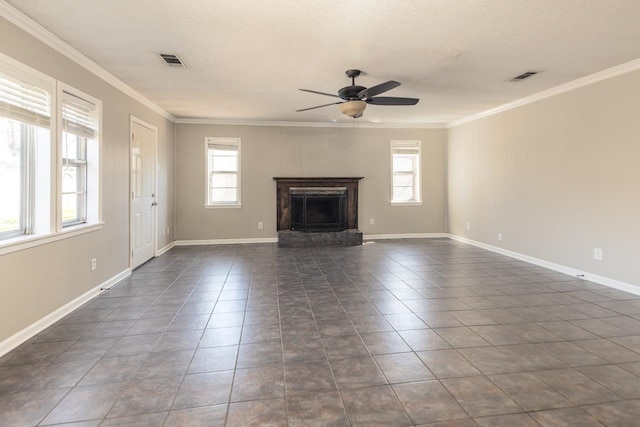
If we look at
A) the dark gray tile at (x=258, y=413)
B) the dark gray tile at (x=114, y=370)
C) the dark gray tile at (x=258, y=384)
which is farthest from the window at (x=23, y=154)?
the dark gray tile at (x=258, y=413)

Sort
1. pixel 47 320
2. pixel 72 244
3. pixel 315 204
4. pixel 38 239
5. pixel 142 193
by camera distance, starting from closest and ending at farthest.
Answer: pixel 38 239
pixel 47 320
pixel 72 244
pixel 142 193
pixel 315 204

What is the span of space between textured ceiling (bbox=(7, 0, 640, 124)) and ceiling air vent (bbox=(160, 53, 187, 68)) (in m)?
Result: 0.08

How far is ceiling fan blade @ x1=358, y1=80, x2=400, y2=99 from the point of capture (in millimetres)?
3504

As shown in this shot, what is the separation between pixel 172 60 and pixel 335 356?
3311 millimetres

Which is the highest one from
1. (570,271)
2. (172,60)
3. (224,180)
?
(172,60)

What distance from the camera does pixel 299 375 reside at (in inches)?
84.7

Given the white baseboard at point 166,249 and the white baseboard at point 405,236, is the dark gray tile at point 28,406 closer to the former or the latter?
the white baseboard at point 166,249

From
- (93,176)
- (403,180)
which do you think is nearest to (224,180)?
(93,176)

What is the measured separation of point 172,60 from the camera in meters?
3.67

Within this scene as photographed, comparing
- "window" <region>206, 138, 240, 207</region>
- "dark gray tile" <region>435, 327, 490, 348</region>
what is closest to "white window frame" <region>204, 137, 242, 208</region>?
"window" <region>206, 138, 240, 207</region>

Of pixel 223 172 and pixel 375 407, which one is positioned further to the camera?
pixel 223 172

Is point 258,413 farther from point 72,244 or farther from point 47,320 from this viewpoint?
point 72,244

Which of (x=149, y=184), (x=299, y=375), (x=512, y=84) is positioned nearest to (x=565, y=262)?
(x=512, y=84)

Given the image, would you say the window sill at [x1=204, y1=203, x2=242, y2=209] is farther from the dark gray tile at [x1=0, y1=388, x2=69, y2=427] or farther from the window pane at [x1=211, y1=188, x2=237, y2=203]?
the dark gray tile at [x1=0, y1=388, x2=69, y2=427]
